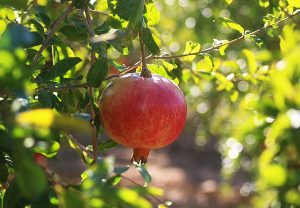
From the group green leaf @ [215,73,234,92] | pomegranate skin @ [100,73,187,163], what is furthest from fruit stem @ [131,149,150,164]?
green leaf @ [215,73,234,92]

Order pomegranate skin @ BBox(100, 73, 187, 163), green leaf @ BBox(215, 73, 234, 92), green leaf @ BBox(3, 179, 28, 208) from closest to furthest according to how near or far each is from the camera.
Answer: green leaf @ BBox(3, 179, 28, 208) → pomegranate skin @ BBox(100, 73, 187, 163) → green leaf @ BBox(215, 73, 234, 92)

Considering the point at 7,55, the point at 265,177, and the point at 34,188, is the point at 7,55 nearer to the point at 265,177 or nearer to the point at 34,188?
the point at 34,188

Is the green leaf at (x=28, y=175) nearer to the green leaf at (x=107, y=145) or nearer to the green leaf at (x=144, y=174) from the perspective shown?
the green leaf at (x=144, y=174)

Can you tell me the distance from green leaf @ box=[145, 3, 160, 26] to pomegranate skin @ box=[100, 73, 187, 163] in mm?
177

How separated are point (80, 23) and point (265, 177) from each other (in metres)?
0.92

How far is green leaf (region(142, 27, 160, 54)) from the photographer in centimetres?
132

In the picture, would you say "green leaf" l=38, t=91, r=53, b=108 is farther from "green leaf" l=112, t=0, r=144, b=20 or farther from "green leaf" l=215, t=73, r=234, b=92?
"green leaf" l=215, t=73, r=234, b=92

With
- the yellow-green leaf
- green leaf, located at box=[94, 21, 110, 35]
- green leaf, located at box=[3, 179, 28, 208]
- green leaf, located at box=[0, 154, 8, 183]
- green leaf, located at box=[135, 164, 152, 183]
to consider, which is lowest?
green leaf, located at box=[135, 164, 152, 183]

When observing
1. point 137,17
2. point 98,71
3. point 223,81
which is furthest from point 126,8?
point 223,81

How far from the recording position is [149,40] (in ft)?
4.35

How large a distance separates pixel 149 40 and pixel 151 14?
0.31 ft

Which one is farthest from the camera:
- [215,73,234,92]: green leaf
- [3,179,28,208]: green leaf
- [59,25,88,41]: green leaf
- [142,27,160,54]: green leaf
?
[215,73,234,92]: green leaf

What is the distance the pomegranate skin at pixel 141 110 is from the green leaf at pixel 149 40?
3.5 inches

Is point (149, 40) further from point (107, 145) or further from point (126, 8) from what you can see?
point (107, 145)
